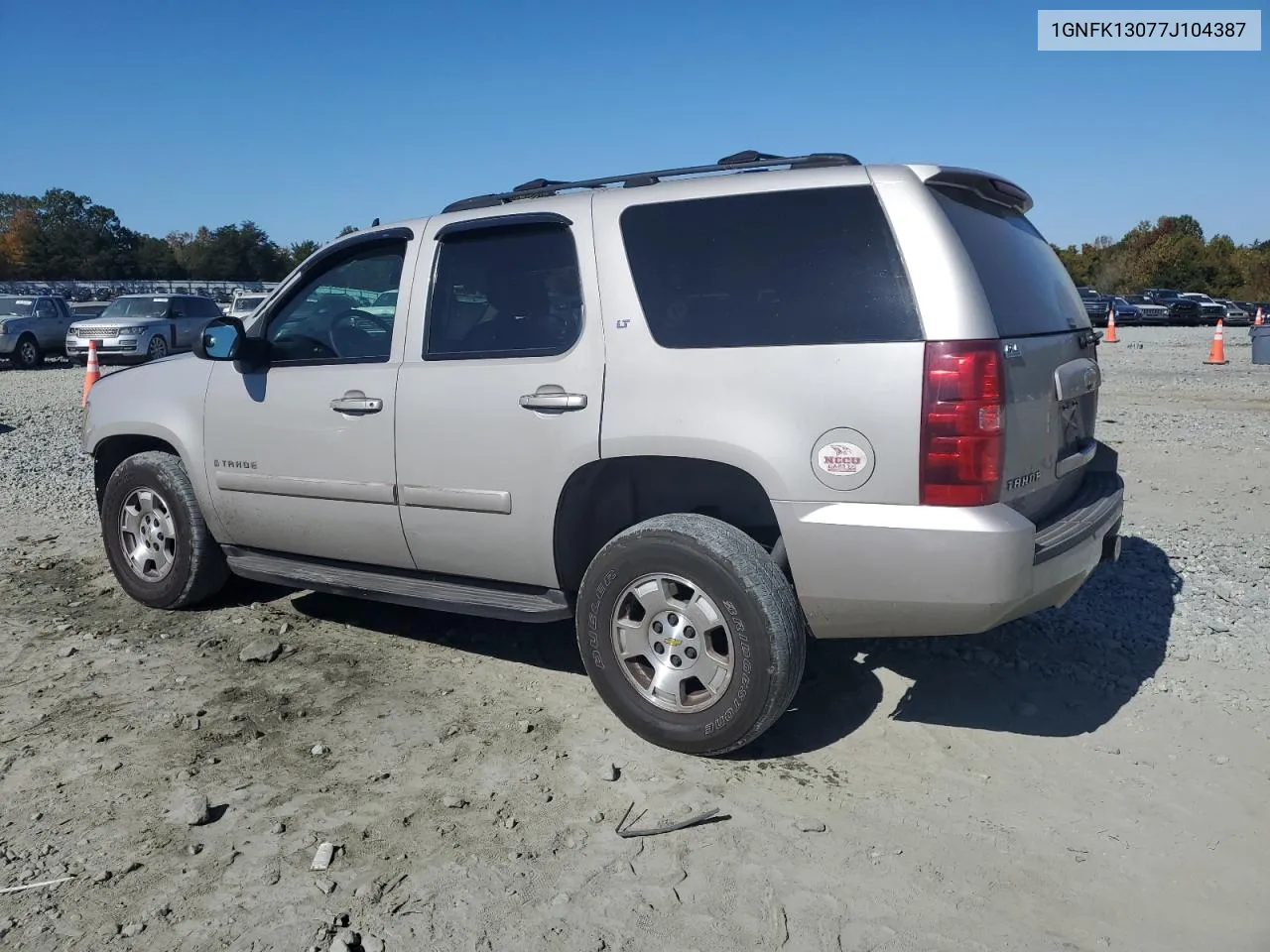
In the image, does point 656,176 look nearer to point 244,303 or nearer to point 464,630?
point 464,630

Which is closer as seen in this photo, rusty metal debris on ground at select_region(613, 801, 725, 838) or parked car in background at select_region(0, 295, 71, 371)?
rusty metal debris on ground at select_region(613, 801, 725, 838)

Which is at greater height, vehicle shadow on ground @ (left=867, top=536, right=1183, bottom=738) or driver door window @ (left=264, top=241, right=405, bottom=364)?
Result: driver door window @ (left=264, top=241, right=405, bottom=364)

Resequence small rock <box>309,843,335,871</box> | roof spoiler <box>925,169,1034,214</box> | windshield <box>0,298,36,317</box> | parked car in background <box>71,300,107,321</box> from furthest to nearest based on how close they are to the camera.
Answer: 1. parked car in background <box>71,300,107,321</box>
2. windshield <box>0,298,36,317</box>
3. roof spoiler <box>925,169,1034,214</box>
4. small rock <box>309,843,335,871</box>

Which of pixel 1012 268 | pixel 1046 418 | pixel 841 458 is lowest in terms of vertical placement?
pixel 841 458

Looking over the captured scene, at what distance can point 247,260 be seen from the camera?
235 ft

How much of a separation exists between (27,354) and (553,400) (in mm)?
22344

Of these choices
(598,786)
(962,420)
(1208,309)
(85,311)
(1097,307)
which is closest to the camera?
(962,420)

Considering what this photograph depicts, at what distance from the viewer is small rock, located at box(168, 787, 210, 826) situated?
10.9ft

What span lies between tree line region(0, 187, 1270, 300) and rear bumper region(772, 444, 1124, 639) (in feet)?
215

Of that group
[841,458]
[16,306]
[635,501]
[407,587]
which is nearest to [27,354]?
[16,306]

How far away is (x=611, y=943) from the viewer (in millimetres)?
2750

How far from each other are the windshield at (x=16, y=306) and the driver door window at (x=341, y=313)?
21107 millimetres

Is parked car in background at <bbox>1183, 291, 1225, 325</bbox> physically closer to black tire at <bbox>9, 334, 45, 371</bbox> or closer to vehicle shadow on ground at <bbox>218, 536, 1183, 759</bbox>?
black tire at <bbox>9, 334, 45, 371</bbox>

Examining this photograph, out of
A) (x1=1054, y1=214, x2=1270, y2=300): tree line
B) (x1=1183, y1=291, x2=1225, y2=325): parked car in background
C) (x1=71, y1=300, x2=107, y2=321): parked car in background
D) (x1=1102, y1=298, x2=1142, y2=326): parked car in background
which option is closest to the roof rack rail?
(x1=71, y1=300, x2=107, y2=321): parked car in background
